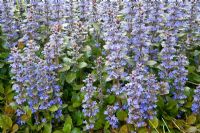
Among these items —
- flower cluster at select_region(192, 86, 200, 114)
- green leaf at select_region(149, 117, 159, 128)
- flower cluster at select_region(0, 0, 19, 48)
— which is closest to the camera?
green leaf at select_region(149, 117, 159, 128)

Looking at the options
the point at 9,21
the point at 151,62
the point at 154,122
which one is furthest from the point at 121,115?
the point at 9,21

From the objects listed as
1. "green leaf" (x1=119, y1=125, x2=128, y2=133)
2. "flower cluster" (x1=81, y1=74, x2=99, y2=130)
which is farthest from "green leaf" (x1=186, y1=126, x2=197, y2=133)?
"flower cluster" (x1=81, y1=74, x2=99, y2=130)

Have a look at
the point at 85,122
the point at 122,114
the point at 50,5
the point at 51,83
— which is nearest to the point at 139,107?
the point at 122,114

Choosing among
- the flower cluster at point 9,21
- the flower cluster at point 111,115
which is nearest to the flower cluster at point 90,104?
the flower cluster at point 111,115

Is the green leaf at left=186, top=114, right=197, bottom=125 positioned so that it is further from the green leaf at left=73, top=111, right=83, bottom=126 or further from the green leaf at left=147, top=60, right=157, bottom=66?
the green leaf at left=73, top=111, right=83, bottom=126

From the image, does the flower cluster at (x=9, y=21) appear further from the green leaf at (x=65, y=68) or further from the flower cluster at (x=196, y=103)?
the flower cluster at (x=196, y=103)

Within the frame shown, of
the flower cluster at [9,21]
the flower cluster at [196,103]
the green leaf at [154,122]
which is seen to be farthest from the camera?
the flower cluster at [9,21]
